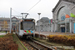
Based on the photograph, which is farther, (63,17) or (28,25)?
(63,17)

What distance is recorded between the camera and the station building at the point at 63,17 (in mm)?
39931

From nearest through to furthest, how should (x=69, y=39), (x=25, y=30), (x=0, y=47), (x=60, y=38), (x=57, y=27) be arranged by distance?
(x=0, y=47), (x=69, y=39), (x=60, y=38), (x=25, y=30), (x=57, y=27)

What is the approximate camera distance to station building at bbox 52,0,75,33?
39.9 metres

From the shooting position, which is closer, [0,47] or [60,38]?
[0,47]

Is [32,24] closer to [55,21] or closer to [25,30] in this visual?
[25,30]

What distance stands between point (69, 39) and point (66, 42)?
2.21 ft

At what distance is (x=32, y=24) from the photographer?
16344mm

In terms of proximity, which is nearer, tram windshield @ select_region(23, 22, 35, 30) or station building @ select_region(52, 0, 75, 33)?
tram windshield @ select_region(23, 22, 35, 30)

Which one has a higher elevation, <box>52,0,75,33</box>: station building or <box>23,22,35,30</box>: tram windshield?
<box>52,0,75,33</box>: station building

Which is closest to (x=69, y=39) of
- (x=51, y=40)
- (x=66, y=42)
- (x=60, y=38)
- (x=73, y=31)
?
(x=66, y=42)

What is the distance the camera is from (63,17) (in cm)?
4566

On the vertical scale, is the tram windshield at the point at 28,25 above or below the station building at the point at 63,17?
below

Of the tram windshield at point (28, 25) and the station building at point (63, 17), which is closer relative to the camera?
the tram windshield at point (28, 25)

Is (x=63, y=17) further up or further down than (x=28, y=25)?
further up
